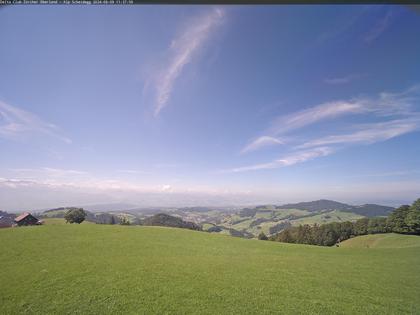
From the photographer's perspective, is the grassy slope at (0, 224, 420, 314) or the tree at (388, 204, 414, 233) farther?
the tree at (388, 204, 414, 233)

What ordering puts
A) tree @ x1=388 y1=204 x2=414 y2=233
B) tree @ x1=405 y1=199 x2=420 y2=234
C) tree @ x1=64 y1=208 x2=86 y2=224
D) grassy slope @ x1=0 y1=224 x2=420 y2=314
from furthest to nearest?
tree @ x1=64 y1=208 x2=86 y2=224 → tree @ x1=388 y1=204 x2=414 y2=233 → tree @ x1=405 y1=199 x2=420 y2=234 → grassy slope @ x1=0 y1=224 x2=420 y2=314

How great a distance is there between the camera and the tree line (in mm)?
45750

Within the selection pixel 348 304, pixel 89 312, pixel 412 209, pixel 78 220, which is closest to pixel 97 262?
pixel 89 312

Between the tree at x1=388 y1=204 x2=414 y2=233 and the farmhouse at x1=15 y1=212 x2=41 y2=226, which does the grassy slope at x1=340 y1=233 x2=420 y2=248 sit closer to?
the tree at x1=388 y1=204 x2=414 y2=233

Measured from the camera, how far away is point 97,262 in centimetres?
1098

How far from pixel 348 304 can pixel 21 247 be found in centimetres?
2001

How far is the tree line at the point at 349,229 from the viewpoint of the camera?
45.8 meters

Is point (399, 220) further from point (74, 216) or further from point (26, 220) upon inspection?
point (26, 220)

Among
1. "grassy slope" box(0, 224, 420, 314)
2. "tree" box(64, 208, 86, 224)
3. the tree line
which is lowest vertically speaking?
the tree line

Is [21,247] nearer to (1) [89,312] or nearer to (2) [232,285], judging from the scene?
(1) [89,312]

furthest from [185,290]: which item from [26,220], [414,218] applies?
[26,220]

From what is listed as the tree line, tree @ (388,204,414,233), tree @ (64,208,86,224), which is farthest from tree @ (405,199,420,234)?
tree @ (64,208,86,224)

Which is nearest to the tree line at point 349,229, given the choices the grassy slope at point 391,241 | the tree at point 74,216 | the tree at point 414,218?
the tree at point 414,218

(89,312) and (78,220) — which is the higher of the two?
(89,312)
